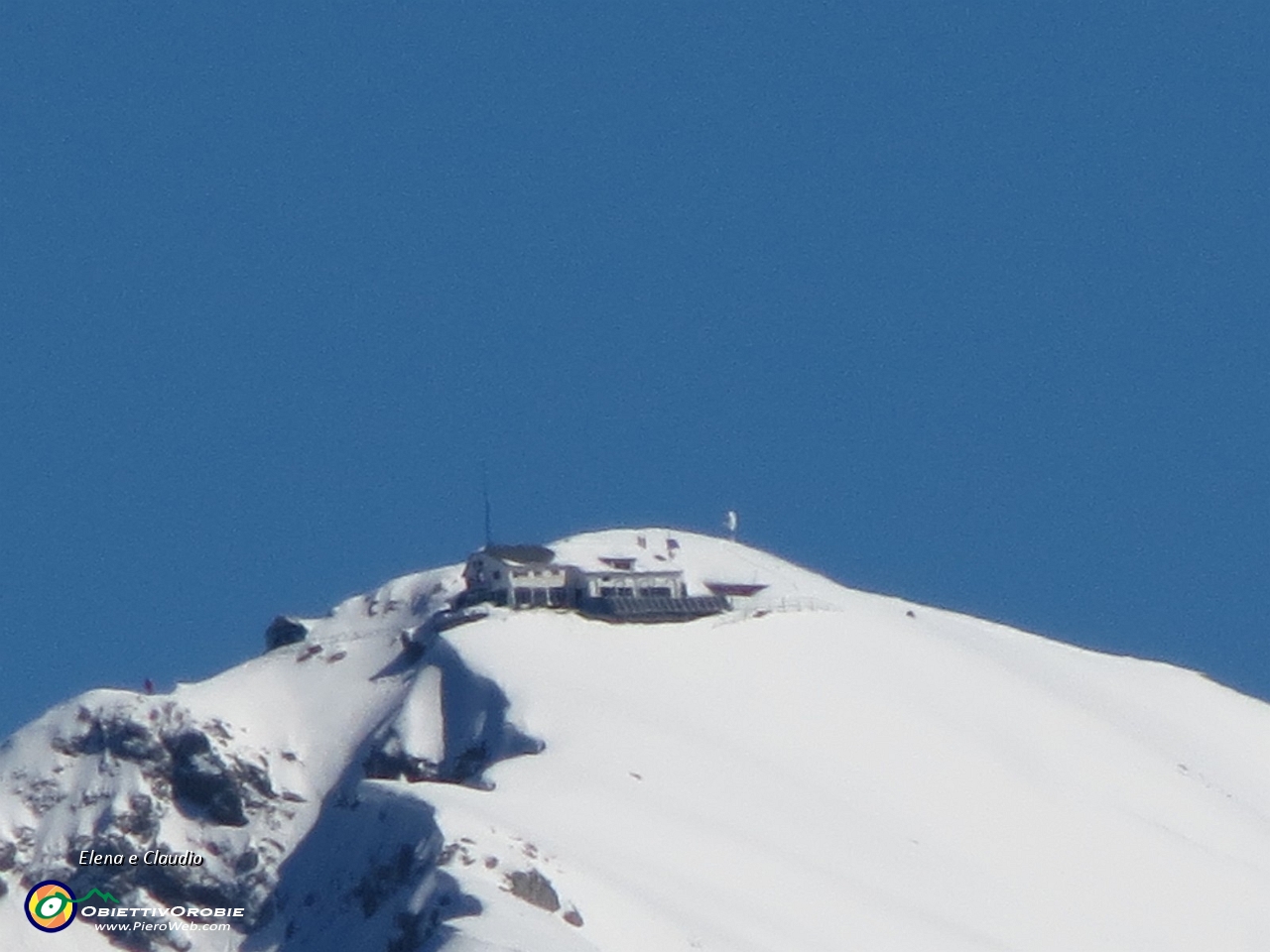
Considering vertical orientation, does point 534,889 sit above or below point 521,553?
below

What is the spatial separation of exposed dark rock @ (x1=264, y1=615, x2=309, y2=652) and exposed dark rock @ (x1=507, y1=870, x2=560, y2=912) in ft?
137

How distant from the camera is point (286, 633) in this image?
170000mm

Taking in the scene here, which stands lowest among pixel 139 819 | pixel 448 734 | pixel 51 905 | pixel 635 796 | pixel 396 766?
pixel 51 905

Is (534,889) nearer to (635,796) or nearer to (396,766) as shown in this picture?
(635,796)

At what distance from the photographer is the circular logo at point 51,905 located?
148125 mm

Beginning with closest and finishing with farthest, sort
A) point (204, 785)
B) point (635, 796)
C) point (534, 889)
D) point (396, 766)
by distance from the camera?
1. point (534, 889)
2. point (635, 796)
3. point (396, 766)
4. point (204, 785)

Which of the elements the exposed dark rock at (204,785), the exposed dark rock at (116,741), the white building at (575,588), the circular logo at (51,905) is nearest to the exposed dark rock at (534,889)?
the circular logo at (51,905)

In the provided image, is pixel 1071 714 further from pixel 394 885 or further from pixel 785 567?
pixel 394 885

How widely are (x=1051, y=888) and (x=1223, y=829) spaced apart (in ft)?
54.4

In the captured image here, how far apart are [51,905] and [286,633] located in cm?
2311

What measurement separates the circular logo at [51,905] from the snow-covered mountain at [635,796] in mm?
573

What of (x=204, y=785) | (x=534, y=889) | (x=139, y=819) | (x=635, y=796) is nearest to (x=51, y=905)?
(x=139, y=819)

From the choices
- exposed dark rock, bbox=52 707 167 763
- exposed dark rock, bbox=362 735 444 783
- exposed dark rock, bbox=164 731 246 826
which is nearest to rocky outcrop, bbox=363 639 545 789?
exposed dark rock, bbox=362 735 444 783

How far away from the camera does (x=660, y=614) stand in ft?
552
